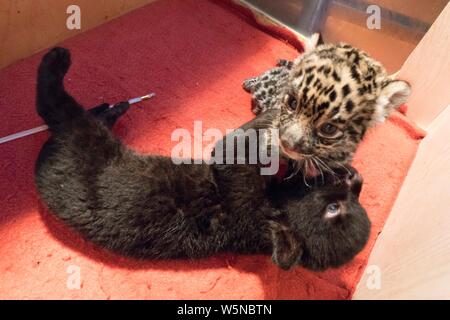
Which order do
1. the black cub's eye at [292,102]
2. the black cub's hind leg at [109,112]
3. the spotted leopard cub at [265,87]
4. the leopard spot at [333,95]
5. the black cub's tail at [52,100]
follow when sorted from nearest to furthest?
the leopard spot at [333,95] → the black cub's eye at [292,102] → the black cub's tail at [52,100] → the black cub's hind leg at [109,112] → the spotted leopard cub at [265,87]

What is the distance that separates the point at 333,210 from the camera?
161 centimetres

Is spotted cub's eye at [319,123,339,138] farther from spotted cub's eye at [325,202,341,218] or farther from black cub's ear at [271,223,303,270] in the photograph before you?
black cub's ear at [271,223,303,270]

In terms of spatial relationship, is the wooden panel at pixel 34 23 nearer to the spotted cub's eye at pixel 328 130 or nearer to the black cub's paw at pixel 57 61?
the black cub's paw at pixel 57 61

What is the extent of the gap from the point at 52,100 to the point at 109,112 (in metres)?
0.39

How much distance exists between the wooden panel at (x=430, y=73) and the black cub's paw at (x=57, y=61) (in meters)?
2.07

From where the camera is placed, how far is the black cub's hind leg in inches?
80.1

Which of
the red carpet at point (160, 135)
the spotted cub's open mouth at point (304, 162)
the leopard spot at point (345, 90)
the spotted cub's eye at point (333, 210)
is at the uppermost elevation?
the leopard spot at point (345, 90)

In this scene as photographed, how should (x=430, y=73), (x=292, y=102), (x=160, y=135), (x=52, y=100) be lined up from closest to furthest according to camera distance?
(x=292, y=102)
(x=52, y=100)
(x=160, y=135)
(x=430, y=73)

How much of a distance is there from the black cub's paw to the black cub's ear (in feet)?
3.95

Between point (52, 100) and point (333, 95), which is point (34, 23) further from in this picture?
point (333, 95)

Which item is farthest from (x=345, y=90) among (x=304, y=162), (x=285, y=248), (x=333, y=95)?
(x=285, y=248)

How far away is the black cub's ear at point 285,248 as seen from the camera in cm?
150

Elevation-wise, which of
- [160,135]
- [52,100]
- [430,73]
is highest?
[430,73]

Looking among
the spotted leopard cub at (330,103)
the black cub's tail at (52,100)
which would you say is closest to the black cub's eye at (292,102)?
the spotted leopard cub at (330,103)
